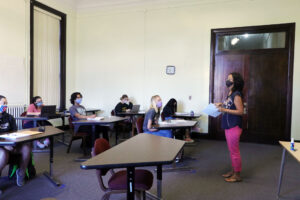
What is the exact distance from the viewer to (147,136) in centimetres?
267

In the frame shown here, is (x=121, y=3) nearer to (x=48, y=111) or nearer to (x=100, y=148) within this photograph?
(x=48, y=111)

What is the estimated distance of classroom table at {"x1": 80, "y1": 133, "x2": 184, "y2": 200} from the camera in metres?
1.64

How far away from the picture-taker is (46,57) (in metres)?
6.68

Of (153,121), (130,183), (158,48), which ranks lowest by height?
(130,183)

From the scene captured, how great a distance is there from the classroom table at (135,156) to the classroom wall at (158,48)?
14.1 feet

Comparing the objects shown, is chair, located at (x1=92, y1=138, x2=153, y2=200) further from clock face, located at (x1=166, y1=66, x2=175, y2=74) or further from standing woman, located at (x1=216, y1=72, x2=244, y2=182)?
clock face, located at (x1=166, y1=66, x2=175, y2=74)

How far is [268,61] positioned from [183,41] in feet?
7.53

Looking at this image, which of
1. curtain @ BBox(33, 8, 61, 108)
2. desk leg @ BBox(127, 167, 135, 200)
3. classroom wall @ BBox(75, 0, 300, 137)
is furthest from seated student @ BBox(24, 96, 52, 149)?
desk leg @ BBox(127, 167, 135, 200)

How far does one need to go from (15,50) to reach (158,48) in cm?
381

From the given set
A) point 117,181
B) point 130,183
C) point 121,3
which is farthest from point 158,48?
point 130,183

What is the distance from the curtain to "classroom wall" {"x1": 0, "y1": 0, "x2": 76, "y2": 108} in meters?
0.42

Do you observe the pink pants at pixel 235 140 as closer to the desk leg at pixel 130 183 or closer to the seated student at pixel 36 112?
the desk leg at pixel 130 183

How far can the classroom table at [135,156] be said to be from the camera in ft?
5.38

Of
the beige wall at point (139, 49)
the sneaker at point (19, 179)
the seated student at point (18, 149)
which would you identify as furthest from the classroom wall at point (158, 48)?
the sneaker at point (19, 179)
